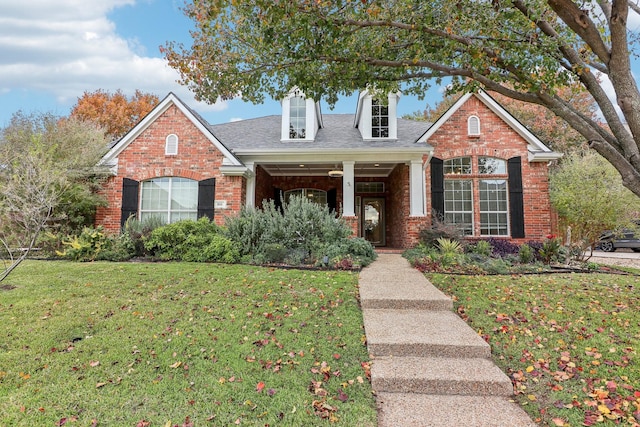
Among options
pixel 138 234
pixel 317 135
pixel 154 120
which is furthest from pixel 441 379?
pixel 154 120

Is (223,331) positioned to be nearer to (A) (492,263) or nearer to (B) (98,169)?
(A) (492,263)

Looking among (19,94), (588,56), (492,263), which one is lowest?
(492,263)

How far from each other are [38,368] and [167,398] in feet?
5.25

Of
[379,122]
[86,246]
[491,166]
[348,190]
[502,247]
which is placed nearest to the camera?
[86,246]

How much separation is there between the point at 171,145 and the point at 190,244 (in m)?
3.94

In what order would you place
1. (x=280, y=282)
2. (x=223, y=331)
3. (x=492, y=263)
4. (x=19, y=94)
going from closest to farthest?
(x=223, y=331), (x=280, y=282), (x=492, y=263), (x=19, y=94)

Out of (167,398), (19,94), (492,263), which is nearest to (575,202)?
(492,263)

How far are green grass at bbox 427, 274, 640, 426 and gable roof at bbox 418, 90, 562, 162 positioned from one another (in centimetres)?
527

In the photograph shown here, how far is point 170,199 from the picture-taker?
33.9ft

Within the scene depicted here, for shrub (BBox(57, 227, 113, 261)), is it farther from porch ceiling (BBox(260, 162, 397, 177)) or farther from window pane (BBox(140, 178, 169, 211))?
porch ceiling (BBox(260, 162, 397, 177))

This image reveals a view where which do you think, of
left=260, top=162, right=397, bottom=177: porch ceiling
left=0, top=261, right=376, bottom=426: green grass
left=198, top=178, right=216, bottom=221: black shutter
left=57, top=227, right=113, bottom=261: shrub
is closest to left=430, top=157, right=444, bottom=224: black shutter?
left=260, top=162, right=397, bottom=177: porch ceiling

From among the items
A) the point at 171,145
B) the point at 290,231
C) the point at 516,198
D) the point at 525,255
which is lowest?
the point at 525,255

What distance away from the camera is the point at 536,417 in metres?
2.74

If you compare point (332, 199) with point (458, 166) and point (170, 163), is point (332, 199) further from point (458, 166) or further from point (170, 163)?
point (170, 163)
